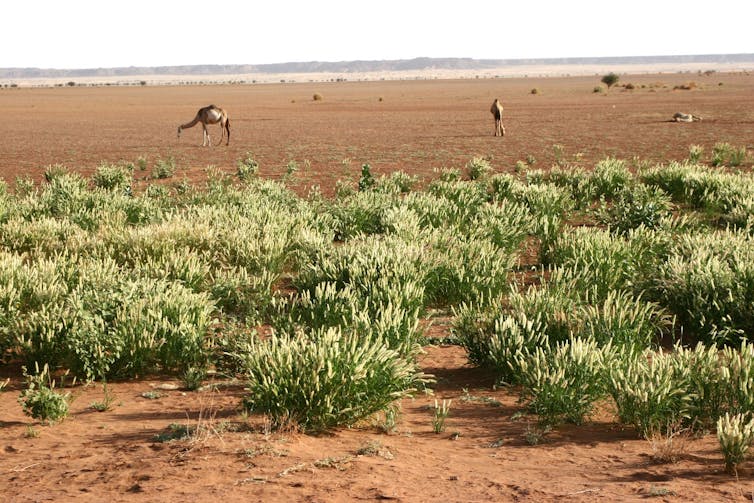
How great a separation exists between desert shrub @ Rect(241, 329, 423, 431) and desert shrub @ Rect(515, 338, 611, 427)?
887mm

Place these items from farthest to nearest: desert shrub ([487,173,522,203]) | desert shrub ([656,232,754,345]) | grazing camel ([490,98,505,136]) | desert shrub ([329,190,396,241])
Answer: grazing camel ([490,98,505,136])
desert shrub ([487,173,522,203])
desert shrub ([329,190,396,241])
desert shrub ([656,232,754,345])

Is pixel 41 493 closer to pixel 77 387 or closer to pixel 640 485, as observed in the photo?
pixel 77 387

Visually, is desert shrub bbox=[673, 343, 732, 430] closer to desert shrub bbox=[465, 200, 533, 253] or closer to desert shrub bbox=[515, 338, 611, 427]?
desert shrub bbox=[515, 338, 611, 427]

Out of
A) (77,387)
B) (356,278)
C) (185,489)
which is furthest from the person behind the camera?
(356,278)

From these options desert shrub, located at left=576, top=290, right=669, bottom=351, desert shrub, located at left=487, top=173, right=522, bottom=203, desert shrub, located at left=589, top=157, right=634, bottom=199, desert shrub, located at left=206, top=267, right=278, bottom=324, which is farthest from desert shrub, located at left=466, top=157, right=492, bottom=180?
desert shrub, located at left=576, top=290, right=669, bottom=351

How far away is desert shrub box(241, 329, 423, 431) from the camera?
535cm

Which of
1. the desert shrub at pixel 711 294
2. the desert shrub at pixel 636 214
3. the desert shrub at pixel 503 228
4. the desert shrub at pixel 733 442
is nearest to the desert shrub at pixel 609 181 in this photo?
the desert shrub at pixel 636 214

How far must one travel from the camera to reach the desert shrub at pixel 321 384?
5.35 metres

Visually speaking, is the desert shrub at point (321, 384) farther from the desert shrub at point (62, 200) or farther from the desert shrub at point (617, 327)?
the desert shrub at point (62, 200)

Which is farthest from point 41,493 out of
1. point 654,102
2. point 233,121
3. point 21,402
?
point 654,102

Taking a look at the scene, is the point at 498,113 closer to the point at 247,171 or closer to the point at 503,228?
the point at 247,171

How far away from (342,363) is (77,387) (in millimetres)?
2463

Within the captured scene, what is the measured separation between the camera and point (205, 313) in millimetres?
7547

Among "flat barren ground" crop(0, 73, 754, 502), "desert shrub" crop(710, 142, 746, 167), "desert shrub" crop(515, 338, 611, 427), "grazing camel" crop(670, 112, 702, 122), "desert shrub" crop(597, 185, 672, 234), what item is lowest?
"flat barren ground" crop(0, 73, 754, 502)
